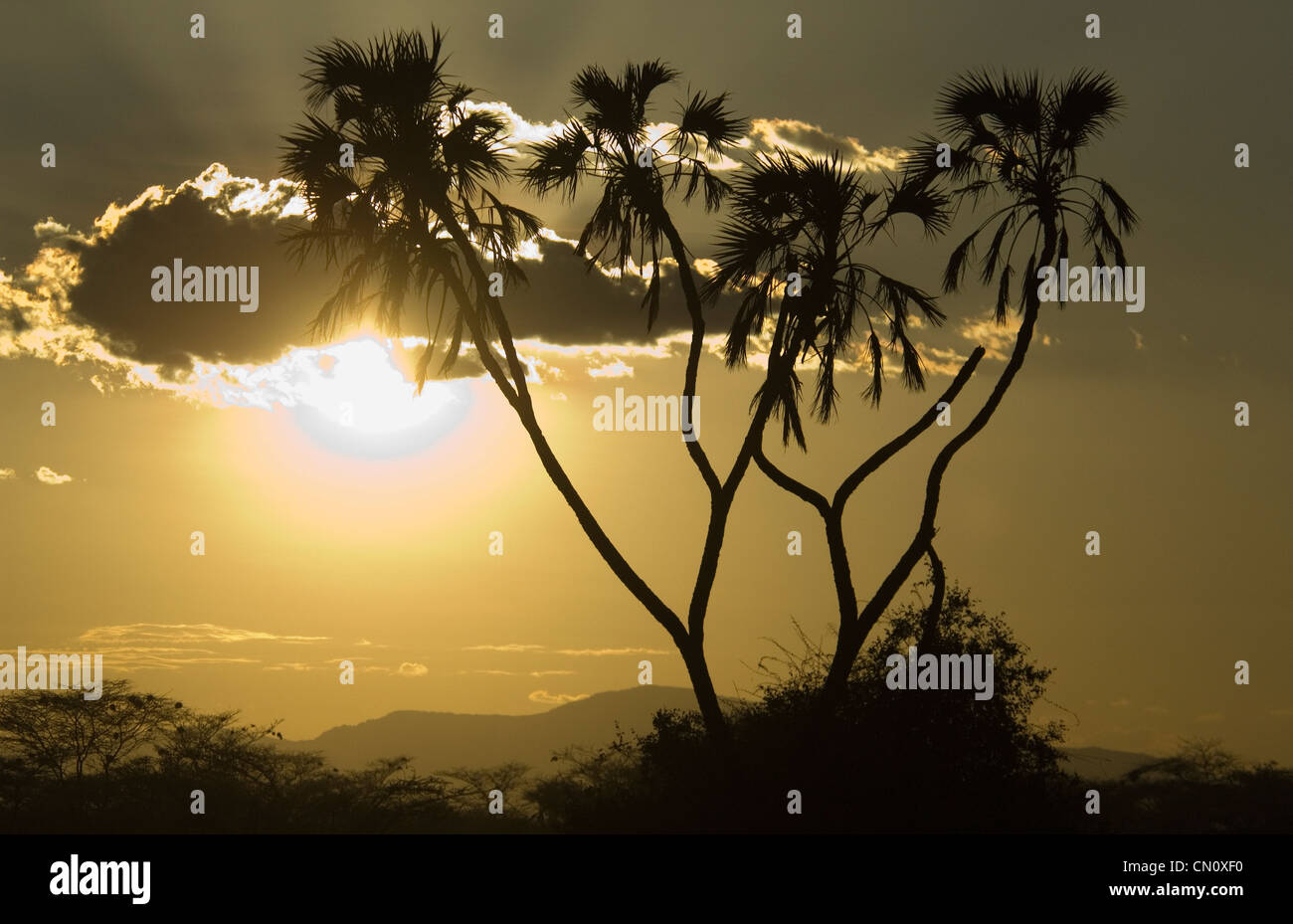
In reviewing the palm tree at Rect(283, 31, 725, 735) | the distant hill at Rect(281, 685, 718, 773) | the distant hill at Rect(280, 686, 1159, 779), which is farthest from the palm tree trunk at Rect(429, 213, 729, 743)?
the distant hill at Rect(281, 685, 718, 773)

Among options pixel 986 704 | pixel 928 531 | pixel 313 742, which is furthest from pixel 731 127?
pixel 313 742

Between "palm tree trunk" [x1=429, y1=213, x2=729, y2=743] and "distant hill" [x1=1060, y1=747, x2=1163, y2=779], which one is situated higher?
"palm tree trunk" [x1=429, y1=213, x2=729, y2=743]

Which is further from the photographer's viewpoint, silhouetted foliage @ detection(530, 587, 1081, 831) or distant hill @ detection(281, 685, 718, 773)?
distant hill @ detection(281, 685, 718, 773)

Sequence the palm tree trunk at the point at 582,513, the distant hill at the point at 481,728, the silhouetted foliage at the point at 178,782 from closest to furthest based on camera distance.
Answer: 1. the palm tree trunk at the point at 582,513
2. the silhouetted foliage at the point at 178,782
3. the distant hill at the point at 481,728
